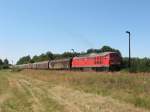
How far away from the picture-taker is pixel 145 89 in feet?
77.7

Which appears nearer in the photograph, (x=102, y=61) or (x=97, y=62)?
(x=102, y=61)

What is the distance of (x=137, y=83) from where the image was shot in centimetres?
2669

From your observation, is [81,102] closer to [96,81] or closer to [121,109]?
[121,109]

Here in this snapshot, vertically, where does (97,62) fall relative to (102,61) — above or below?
below

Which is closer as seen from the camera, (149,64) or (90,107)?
(90,107)

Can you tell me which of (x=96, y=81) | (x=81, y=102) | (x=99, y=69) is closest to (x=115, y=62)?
(x=99, y=69)

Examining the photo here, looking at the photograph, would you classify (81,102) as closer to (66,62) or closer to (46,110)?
(46,110)

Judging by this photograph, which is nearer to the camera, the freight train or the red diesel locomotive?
the red diesel locomotive

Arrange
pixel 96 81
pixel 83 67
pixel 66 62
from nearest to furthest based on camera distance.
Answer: pixel 96 81 → pixel 83 67 → pixel 66 62

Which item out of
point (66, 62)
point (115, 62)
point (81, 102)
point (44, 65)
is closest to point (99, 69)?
point (115, 62)

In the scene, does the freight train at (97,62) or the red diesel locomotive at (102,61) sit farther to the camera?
the freight train at (97,62)

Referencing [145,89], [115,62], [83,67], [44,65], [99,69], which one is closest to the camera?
[145,89]

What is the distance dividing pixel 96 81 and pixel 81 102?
1300 centimetres

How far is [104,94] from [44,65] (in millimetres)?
77351
